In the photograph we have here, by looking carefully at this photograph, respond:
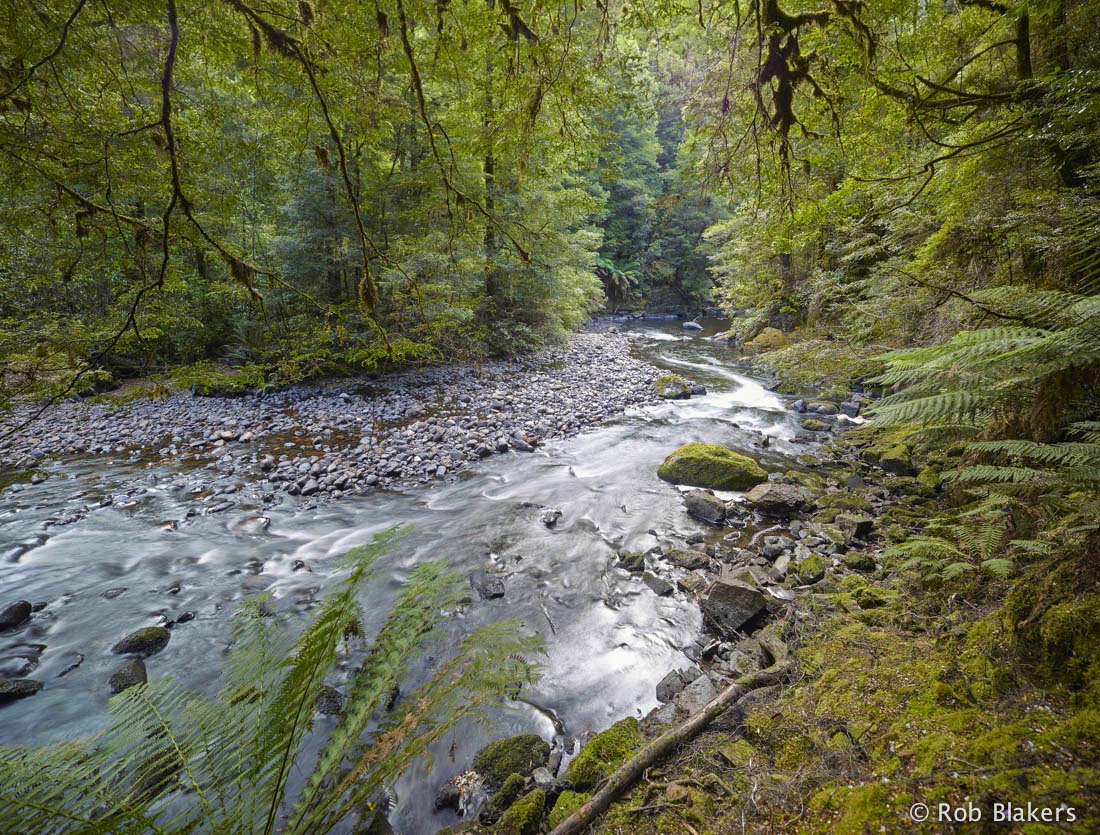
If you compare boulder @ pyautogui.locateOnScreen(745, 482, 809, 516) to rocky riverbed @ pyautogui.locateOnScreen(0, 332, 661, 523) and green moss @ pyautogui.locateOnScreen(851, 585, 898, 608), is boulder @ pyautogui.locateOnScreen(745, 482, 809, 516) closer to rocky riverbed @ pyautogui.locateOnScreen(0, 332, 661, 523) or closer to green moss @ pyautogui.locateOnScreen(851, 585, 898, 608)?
green moss @ pyautogui.locateOnScreen(851, 585, 898, 608)

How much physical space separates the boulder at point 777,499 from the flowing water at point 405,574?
87cm

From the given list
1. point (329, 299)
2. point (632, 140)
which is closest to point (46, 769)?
point (329, 299)

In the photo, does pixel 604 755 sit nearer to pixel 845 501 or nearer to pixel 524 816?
pixel 524 816

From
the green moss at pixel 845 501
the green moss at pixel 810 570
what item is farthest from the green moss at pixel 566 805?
the green moss at pixel 845 501

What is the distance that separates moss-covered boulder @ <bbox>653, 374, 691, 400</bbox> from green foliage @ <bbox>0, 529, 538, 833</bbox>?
8.84 metres

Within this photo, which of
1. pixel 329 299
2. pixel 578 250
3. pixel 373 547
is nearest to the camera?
pixel 373 547

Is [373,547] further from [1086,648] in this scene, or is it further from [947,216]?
[947,216]

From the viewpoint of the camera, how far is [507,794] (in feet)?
7.02

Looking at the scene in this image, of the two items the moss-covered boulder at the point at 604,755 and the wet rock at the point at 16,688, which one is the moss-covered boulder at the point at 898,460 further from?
the wet rock at the point at 16,688

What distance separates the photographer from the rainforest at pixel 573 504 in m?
1.61

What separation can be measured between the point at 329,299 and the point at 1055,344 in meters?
11.5

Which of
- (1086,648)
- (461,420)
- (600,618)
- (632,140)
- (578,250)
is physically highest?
(632,140)

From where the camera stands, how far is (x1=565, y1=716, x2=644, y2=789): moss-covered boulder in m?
2.02

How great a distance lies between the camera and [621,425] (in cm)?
869
